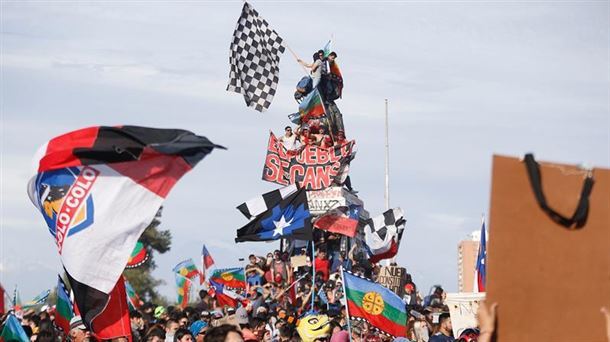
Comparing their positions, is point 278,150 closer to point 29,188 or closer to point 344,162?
point 344,162

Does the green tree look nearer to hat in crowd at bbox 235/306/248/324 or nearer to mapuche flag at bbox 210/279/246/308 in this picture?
mapuche flag at bbox 210/279/246/308

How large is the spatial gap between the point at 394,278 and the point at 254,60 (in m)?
5.69

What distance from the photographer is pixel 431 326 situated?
1752 centimetres

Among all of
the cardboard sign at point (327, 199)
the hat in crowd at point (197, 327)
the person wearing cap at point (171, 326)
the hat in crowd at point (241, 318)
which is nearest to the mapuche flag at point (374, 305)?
the hat in crowd at point (241, 318)

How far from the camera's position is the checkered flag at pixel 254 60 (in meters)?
25.8

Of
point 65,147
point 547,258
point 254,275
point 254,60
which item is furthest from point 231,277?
point 547,258

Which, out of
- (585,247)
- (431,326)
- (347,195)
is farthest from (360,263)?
(585,247)

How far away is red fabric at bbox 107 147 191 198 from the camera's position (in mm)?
9414

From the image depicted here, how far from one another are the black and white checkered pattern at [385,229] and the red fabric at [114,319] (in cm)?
1598

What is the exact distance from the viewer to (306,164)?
1187 inches

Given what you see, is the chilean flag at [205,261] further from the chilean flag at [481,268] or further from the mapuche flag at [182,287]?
the chilean flag at [481,268]

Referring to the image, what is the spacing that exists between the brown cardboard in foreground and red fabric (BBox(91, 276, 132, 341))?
209 inches

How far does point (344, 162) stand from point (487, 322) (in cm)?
2454

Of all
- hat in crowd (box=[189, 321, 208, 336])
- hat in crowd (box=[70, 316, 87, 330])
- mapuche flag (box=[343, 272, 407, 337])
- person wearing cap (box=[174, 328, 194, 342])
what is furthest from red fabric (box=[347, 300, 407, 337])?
hat in crowd (box=[70, 316, 87, 330])
